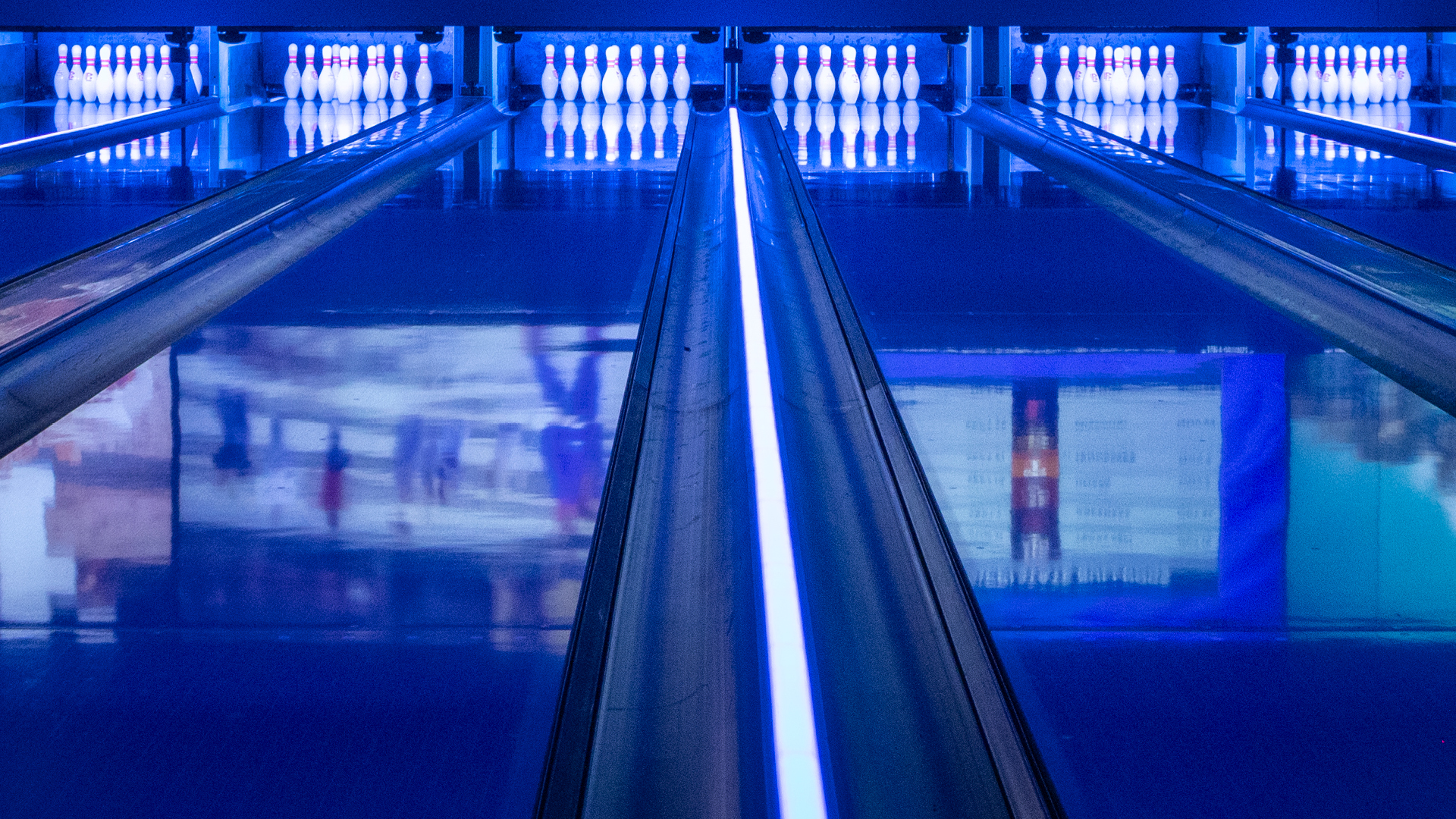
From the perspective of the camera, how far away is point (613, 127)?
12.7ft

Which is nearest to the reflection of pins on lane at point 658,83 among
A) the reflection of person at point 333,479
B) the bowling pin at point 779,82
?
the bowling pin at point 779,82

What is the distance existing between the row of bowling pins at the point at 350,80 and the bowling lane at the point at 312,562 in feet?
10.2

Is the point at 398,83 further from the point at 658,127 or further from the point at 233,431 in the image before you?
the point at 233,431

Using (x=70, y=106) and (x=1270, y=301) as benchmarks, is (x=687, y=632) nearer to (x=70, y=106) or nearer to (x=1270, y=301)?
(x=1270, y=301)

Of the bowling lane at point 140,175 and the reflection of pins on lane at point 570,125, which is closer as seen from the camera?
the bowling lane at point 140,175

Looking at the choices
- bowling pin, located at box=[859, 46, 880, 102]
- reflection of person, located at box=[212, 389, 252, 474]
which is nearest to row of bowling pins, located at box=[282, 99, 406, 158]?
bowling pin, located at box=[859, 46, 880, 102]

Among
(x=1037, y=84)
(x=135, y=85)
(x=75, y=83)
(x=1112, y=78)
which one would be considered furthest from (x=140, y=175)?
(x=1112, y=78)

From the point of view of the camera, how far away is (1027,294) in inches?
69.4

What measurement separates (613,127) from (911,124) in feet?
3.01

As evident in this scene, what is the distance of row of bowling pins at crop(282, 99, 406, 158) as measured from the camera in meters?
3.54

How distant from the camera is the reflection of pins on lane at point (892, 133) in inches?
126

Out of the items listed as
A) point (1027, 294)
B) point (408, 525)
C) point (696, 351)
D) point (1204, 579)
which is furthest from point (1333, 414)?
point (408, 525)

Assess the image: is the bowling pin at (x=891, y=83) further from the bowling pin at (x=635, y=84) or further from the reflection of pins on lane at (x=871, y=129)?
the bowling pin at (x=635, y=84)

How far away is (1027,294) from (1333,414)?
586 mm
